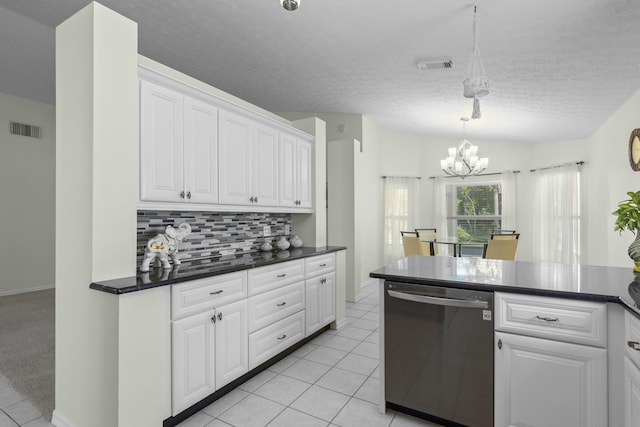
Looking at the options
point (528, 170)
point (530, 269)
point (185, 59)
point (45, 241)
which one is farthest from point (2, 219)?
point (528, 170)

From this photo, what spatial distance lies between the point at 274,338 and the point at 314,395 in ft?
1.94

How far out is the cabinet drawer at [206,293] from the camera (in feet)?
6.40

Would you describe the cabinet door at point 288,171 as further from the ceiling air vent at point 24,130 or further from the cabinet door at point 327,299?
the ceiling air vent at point 24,130

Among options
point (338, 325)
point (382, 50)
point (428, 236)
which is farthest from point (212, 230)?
point (428, 236)

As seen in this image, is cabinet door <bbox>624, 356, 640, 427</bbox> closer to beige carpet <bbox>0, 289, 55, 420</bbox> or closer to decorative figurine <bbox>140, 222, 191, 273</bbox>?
decorative figurine <bbox>140, 222, 191, 273</bbox>

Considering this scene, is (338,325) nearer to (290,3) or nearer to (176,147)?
(176,147)

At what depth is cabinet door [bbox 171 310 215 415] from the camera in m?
1.94

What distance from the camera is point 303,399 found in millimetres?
2287

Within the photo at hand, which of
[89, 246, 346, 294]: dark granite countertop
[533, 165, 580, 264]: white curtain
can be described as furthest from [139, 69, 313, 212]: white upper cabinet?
[533, 165, 580, 264]: white curtain

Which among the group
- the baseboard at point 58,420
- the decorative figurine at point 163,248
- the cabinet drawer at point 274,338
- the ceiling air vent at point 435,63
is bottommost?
the baseboard at point 58,420

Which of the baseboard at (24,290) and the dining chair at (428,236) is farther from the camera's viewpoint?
the dining chair at (428,236)

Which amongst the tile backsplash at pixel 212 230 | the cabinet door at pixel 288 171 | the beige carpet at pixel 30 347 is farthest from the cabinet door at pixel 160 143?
the beige carpet at pixel 30 347

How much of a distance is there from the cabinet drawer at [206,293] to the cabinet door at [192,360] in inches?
2.2

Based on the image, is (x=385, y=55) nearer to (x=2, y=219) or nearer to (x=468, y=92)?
(x=468, y=92)
